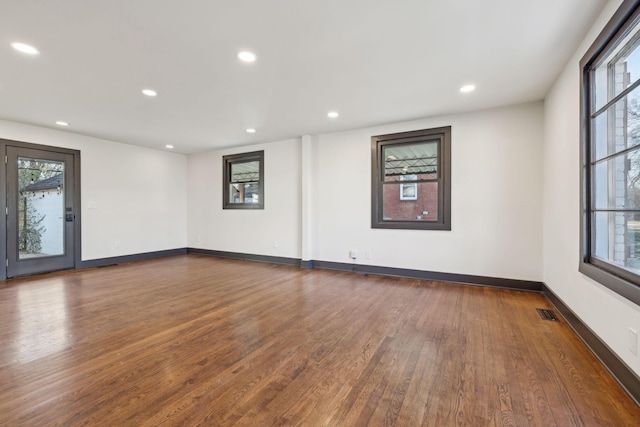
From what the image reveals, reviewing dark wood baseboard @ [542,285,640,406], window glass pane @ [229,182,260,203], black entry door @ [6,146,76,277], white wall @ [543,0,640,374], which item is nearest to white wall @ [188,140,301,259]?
window glass pane @ [229,182,260,203]

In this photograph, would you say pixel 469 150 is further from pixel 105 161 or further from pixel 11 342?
pixel 105 161

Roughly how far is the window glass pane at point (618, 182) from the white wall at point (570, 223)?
0.21 m

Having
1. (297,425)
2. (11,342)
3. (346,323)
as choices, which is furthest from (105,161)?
(297,425)

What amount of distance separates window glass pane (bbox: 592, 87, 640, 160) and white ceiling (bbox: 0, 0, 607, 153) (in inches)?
27.7

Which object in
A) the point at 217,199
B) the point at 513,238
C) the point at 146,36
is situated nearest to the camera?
the point at 146,36

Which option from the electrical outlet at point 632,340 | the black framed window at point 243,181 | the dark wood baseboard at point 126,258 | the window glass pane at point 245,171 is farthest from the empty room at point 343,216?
the window glass pane at point 245,171

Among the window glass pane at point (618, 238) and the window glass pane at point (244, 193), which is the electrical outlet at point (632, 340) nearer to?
the window glass pane at point (618, 238)

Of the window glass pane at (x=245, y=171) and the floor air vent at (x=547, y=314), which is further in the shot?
the window glass pane at (x=245, y=171)

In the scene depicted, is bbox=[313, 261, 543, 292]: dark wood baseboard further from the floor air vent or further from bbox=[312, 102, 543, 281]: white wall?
the floor air vent

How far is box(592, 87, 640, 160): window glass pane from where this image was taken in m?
1.85

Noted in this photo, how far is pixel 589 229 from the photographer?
234cm

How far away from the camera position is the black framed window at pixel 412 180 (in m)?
4.24

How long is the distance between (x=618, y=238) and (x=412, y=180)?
8.61 ft

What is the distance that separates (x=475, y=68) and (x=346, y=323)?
111 inches
